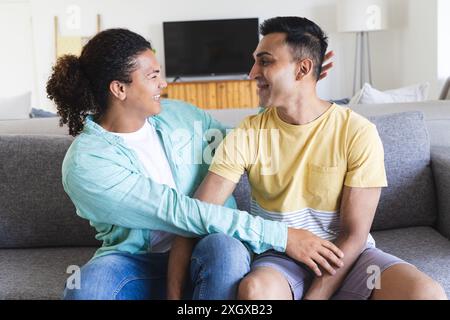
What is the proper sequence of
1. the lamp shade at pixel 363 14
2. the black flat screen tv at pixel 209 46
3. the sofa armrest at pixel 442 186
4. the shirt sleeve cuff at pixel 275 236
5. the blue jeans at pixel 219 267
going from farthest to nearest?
the black flat screen tv at pixel 209 46 → the lamp shade at pixel 363 14 → the sofa armrest at pixel 442 186 → the shirt sleeve cuff at pixel 275 236 → the blue jeans at pixel 219 267

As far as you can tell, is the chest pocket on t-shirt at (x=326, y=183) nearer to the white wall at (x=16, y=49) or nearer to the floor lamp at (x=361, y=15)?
the floor lamp at (x=361, y=15)

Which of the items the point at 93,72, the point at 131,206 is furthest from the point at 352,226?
the point at 93,72

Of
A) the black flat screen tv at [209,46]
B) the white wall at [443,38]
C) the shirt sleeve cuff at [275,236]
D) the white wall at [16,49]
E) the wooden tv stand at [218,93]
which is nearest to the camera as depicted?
the shirt sleeve cuff at [275,236]

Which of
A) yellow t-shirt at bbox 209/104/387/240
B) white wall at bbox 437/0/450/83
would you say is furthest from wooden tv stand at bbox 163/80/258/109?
yellow t-shirt at bbox 209/104/387/240

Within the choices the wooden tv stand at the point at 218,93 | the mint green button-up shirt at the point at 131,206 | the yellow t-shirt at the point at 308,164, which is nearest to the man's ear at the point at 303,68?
the yellow t-shirt at the point at 308,164

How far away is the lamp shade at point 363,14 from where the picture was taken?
627 centimetres

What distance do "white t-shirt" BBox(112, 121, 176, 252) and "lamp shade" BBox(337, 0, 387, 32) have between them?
5.23 meters

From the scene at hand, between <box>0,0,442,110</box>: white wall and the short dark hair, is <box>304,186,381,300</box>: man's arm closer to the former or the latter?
the short dark hair

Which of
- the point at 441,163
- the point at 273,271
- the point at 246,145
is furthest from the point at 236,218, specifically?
the point at 441,163

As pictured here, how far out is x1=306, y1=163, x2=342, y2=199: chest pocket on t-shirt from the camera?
4.78ft

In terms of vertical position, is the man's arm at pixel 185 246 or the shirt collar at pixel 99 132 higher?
the shirt collar at pixel 99 132

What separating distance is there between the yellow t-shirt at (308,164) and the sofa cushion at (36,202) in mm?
652

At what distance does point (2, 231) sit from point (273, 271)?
107 centimetres
